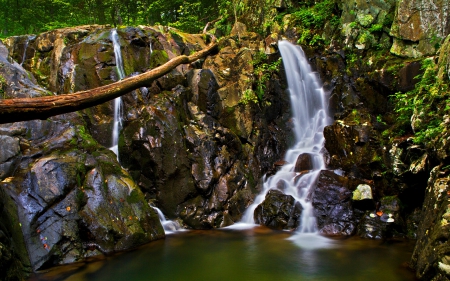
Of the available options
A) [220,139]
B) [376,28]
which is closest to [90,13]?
[220,139]

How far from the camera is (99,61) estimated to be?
36.6 ft

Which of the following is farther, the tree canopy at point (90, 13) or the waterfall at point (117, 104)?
the tree canopy at point (90, 13)

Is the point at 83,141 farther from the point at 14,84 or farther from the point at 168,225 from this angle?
the point at 168,225

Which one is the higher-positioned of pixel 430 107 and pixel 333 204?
pixel 430 107

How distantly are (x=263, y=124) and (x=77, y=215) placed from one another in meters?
7.65

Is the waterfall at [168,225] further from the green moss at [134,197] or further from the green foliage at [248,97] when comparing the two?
the green foliage at [248,97]

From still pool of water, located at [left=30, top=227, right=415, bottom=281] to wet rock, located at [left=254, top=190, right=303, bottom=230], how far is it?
2.94ft

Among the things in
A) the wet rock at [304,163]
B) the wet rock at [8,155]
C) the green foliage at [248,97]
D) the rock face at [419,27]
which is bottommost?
the wet rock at [304,163]

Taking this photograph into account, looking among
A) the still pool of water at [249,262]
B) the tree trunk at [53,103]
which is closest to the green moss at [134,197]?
the still pool of water at [249,262]

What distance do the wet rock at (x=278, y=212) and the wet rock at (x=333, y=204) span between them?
59 cm

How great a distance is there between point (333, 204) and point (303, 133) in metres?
4.53

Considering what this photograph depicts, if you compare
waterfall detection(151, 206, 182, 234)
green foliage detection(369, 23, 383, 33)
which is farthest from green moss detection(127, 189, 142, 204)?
green foliage detection(369, 23, 383, 33)

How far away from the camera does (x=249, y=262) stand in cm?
648

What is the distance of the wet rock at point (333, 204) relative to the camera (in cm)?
834
